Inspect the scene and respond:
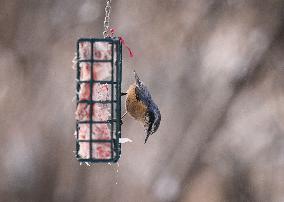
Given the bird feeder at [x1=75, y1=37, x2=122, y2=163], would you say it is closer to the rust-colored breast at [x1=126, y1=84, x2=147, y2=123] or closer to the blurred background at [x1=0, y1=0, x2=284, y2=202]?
the rust-colored breast at [x1=126, y1=84, x2=147, y2=123]

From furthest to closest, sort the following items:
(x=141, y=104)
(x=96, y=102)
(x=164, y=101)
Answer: (x=164, y=101), (x=141, y=104), (x=96, y=102)

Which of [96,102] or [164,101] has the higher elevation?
[164,101]

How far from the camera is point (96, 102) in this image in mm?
4988

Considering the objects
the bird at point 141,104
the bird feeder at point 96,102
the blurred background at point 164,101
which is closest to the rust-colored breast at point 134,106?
the bird at point 141,104

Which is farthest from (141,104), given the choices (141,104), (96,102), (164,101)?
(164,101)

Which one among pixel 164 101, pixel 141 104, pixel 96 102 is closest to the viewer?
pixel 96 102

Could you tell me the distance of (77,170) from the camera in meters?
9.43

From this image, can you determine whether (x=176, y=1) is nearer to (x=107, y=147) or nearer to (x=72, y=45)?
(x=72, y=45)

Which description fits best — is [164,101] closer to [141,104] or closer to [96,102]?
[141,104]

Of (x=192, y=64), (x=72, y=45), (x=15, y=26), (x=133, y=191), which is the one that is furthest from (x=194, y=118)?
(x=15, y=26)

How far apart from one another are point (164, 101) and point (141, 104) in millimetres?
3880

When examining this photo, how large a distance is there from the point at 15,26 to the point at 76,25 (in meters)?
0.84

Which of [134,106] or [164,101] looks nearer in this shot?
[134,106]

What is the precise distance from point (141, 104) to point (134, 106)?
0.27ft
